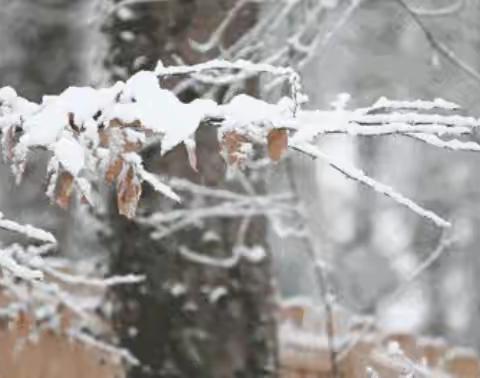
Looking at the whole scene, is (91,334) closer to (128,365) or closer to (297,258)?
(128,365)

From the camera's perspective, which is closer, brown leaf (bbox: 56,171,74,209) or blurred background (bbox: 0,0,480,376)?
brown leaf (bbox: 56,171,74,209)

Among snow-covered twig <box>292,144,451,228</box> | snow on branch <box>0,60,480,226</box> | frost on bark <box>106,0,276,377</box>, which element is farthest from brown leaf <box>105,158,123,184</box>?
frost on bark <box>106,0,276,377</box>

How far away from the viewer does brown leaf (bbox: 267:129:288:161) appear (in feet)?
4.84

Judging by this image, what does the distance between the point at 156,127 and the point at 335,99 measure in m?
6.31

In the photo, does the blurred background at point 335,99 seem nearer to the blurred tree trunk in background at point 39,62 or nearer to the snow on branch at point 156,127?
the blurred tree trunk in background at point 39,62

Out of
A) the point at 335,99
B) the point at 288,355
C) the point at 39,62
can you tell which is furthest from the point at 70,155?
the point at 39,62

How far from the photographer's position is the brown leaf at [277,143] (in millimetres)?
1475

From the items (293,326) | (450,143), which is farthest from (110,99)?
(293,326)

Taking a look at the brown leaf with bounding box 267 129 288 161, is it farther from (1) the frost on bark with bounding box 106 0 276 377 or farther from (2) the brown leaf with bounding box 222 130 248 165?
(1) the frost on bark with bounding box 106 0 276 377

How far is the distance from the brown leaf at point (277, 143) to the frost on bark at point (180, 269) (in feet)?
8.19

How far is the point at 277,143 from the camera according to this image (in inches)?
58.5

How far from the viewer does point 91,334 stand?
4.39 m

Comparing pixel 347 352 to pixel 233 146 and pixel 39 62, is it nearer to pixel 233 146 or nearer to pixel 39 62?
pixel 233 146

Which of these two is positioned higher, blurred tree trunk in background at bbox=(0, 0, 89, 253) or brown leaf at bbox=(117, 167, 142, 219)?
blurred tree trunk in background at bbox=(0, 0, 89, 253)
